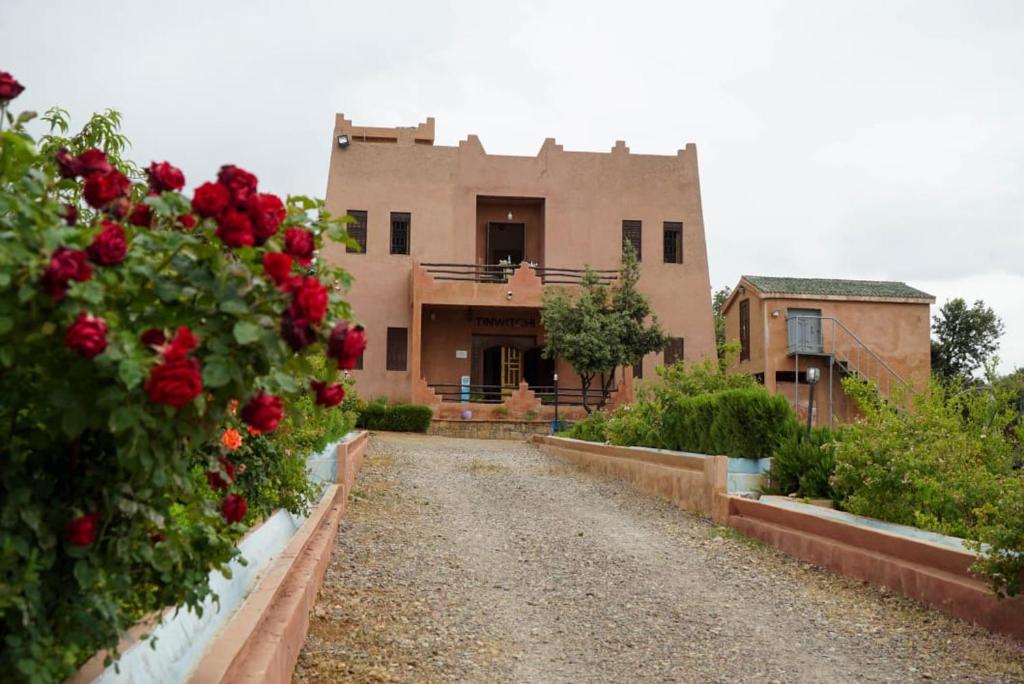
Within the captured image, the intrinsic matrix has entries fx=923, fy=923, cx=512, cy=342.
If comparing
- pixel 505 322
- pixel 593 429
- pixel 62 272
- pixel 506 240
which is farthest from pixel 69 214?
pixel 506 240

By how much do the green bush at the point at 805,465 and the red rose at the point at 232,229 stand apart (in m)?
7.69

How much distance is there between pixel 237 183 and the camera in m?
2.30

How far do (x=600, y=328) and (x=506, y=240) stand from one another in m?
7.54

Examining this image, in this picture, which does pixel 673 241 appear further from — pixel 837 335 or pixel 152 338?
pixel 152 338

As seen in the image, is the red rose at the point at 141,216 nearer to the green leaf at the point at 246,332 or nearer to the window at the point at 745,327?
the green leaf at the point at 246,332

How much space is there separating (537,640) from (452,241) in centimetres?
2254

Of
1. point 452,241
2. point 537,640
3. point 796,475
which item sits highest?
point 452,241

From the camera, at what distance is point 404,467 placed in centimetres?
1418

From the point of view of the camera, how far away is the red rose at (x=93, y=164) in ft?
8.07

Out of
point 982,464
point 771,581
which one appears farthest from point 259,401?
point 982,464

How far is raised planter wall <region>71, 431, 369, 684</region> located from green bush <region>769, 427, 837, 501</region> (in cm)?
513

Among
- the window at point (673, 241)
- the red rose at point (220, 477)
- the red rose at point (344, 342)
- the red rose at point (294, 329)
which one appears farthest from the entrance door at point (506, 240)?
the red rose at point (294, 329)

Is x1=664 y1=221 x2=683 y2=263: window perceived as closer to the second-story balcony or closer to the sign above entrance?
the second-story balcony

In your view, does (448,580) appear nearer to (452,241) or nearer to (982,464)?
(982,464)
